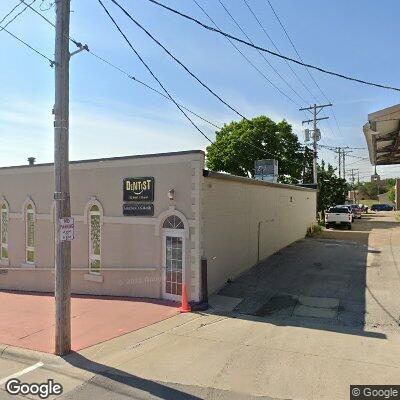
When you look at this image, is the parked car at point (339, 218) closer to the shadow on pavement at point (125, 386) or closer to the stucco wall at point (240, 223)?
the stucco wall at point (240, 223)

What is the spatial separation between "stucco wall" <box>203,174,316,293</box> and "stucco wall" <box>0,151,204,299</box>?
0.64 meters

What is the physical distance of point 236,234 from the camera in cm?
1329

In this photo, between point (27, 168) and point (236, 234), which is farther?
point (27, 168)

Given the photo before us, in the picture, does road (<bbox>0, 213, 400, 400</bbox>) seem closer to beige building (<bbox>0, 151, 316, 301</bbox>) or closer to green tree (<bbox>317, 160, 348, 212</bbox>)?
beige building (<bbox>0, 151, 316, 301</bbox>)

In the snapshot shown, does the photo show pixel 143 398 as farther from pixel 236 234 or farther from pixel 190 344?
pixel 236 234

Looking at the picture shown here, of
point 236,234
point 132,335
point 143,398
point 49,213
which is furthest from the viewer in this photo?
point 49,213

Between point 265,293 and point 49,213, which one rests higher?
point 49,213

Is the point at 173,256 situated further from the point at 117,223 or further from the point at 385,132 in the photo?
the point at 385,132

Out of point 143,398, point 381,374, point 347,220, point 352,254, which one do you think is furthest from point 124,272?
point 347,220

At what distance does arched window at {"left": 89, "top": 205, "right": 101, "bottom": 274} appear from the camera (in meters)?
12.8

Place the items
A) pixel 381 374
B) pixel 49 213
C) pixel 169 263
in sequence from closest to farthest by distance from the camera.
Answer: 1. pixel 381 374
2. pixel 169 263
3. pixel 49 213

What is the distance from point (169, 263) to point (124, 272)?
1.62 metres

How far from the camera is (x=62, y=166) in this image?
751cm

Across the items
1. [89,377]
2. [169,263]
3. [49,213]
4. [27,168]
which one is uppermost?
[27,168]
